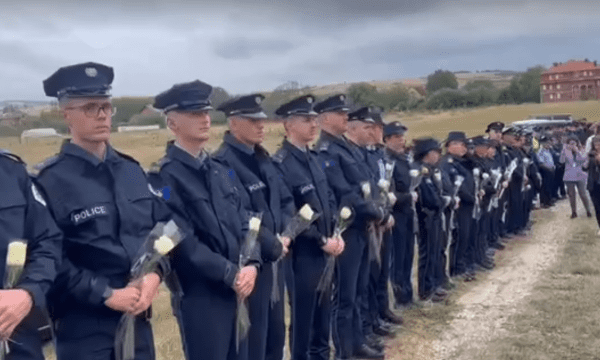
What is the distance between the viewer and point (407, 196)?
25.2ft

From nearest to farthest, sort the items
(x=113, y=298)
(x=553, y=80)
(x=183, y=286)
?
(x=113, y=298) < (x=183, y=286) < (x=553, y=80)

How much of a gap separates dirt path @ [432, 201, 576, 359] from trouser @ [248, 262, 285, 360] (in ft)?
7.78

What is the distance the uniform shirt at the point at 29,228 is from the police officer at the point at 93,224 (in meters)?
0.16

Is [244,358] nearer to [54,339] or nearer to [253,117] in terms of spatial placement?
[54,339]

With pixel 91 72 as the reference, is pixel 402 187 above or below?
below

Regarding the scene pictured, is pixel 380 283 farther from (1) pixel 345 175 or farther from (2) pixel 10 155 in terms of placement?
(2) pixel 10 155

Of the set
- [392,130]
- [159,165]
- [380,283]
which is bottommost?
[380,283]

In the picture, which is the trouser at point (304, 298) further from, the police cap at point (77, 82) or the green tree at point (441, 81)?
the green tree at point (441, 81)

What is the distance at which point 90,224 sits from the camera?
3236 mm

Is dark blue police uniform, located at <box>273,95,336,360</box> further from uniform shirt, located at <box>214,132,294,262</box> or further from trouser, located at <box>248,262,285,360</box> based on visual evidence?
trouser, located at <box>248,262,285,360</box>

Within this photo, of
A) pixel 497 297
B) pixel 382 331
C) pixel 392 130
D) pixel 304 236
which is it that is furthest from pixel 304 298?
pixel 497 297

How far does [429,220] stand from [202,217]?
5122 mm

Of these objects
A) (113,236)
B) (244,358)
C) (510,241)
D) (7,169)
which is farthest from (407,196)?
(510,241)

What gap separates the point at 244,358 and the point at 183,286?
0.63 metres
